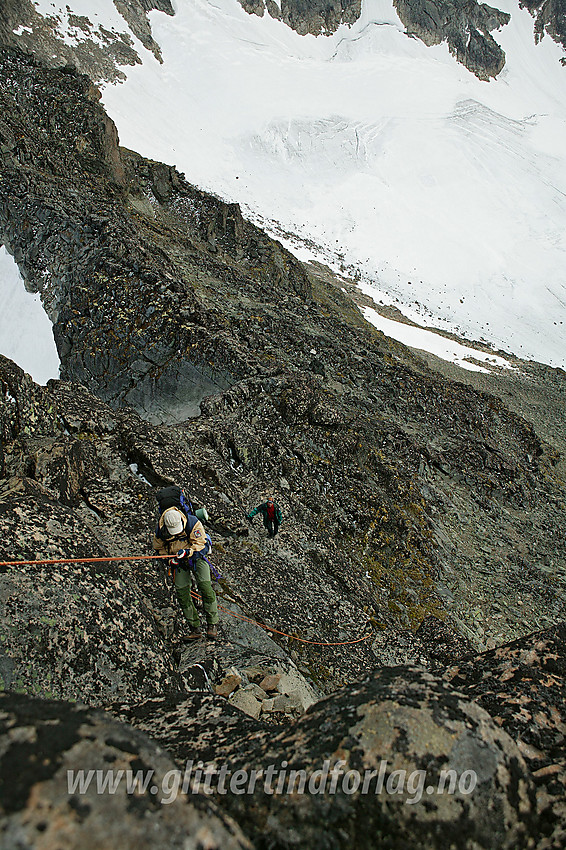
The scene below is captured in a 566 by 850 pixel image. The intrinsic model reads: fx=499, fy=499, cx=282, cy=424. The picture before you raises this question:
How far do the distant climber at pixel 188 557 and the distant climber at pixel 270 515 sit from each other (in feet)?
14.0

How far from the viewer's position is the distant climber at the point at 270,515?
1067cm

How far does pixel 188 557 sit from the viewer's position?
6203mm

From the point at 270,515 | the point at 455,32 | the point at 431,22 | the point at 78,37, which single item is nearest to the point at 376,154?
the point at 78,37

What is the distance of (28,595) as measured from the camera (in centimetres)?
425

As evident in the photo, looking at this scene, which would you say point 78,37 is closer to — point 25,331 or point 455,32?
point 25,331

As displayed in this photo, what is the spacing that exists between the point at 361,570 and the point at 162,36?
9709cm

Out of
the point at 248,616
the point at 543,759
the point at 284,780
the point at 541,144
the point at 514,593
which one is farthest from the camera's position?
the point at 541,144

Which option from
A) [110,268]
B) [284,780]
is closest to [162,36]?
[110,268]

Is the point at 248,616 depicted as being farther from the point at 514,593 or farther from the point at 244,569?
the point at 514,593

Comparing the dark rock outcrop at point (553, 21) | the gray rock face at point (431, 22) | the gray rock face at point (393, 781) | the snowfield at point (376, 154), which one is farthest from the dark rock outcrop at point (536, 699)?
the dark rock outcrop at point (553, 21)

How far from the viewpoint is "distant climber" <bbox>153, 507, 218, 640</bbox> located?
609 cm

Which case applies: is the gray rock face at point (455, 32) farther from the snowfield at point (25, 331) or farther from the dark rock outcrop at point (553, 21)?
the snowfield at point (25, 331)

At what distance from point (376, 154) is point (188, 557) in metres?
83.0

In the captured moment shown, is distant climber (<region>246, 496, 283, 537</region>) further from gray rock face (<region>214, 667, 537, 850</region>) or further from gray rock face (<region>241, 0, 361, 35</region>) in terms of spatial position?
gray rock face (<region>241, 0, 361, 35</region>)
